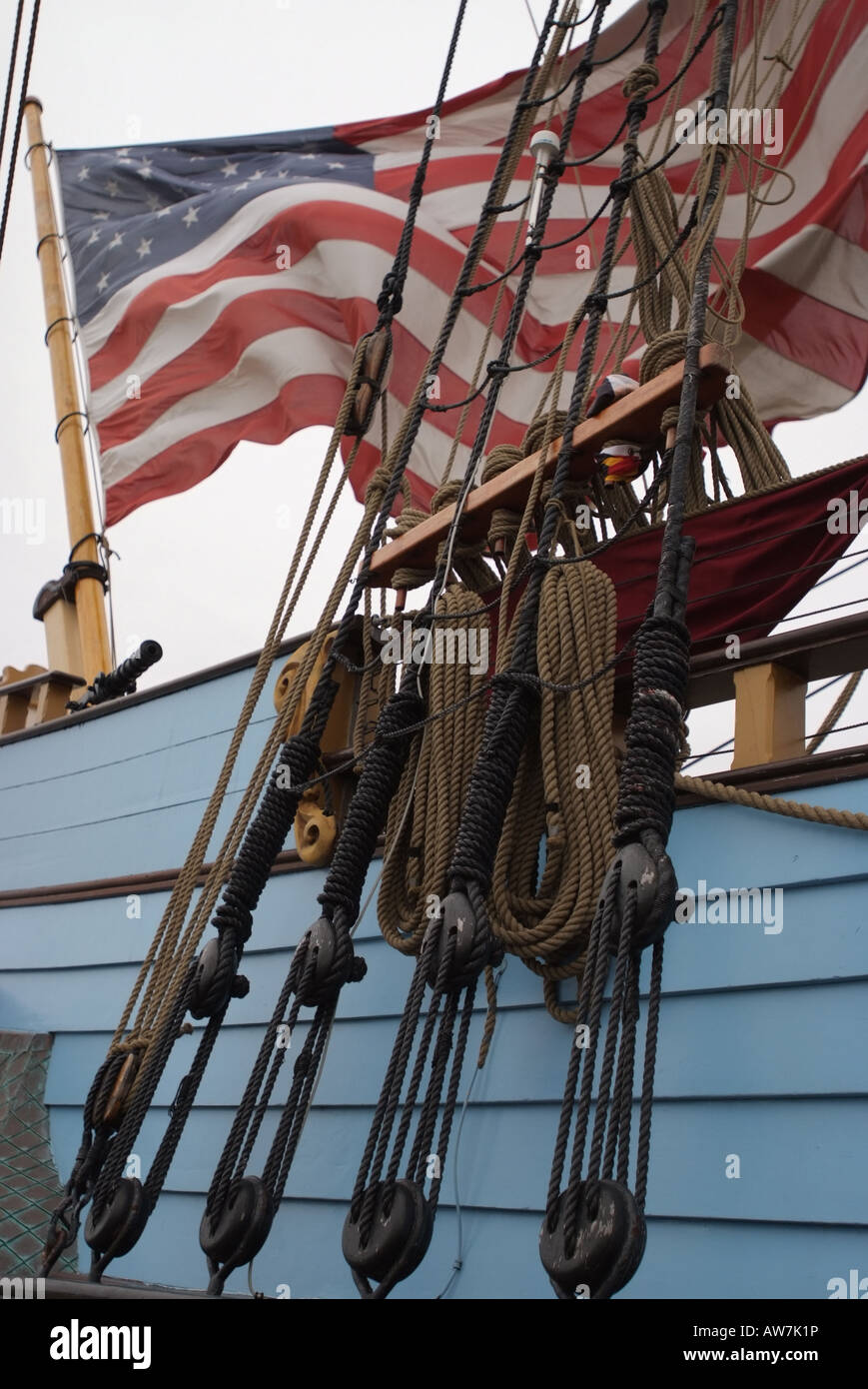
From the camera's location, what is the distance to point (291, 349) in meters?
6.07

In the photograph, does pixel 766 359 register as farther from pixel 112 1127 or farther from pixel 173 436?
pixel 112 1127

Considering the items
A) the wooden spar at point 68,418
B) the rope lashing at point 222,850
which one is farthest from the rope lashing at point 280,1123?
the wooden spar at point 68,418

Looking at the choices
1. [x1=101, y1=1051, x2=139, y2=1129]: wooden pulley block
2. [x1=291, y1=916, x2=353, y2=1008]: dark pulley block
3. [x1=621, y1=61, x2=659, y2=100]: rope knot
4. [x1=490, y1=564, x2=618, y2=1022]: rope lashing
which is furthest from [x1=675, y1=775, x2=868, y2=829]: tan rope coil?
[x1=621, y1=61, x2=659, y2=100]: rope knot

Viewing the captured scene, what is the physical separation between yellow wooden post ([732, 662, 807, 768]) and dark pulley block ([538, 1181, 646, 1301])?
93 centimetres

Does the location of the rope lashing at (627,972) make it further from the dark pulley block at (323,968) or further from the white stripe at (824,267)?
the white stripe at (824,267)

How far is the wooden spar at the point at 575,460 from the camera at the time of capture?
2621 mm

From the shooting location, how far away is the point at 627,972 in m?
2.05

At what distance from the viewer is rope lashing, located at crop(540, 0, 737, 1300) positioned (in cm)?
187

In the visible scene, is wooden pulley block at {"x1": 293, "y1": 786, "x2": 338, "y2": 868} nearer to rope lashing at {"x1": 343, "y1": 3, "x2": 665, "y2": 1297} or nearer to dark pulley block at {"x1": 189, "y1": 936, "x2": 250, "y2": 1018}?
dark pulley block at {"x1": 189, "y1": 936, "x2": 250, "y2": 1018}

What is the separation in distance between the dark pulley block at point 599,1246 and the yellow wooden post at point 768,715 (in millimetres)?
934

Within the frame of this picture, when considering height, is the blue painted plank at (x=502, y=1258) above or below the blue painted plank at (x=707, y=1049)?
below

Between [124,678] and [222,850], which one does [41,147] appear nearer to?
[124,678]

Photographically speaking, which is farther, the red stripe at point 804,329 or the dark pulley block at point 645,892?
the red stripe at point 804,329
